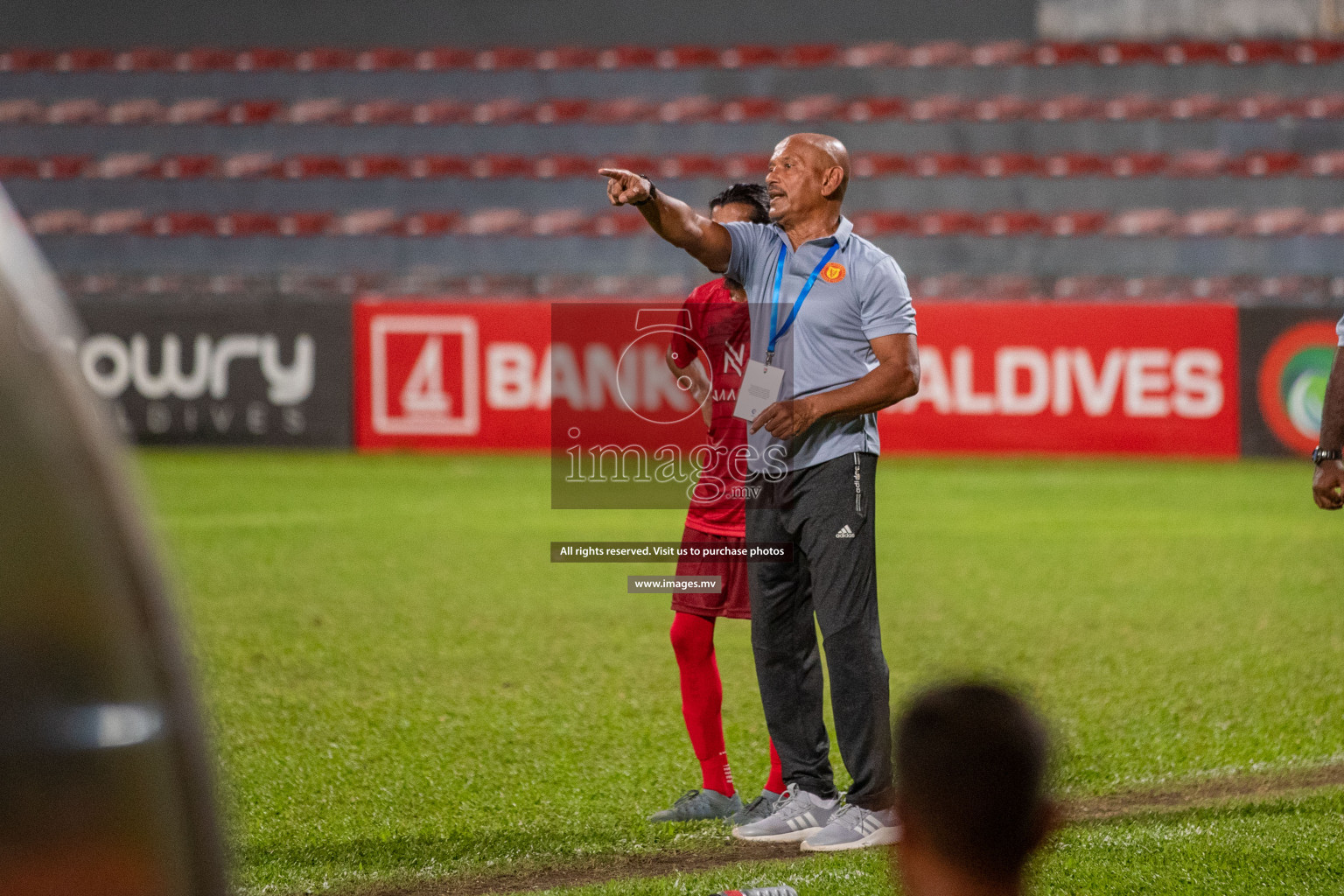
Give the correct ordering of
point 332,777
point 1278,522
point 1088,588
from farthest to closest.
Result: point 1278,522 < point 1088,588 < point 332,777

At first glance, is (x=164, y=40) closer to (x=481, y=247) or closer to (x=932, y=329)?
(x=481, y=247)

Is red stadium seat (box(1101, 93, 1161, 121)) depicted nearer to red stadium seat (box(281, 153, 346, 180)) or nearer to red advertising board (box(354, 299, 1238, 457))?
red advertising board (box(354, 299, 1238, 457))

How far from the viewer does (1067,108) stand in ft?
63.5

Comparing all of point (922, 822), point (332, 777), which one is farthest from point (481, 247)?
point (922, 822)

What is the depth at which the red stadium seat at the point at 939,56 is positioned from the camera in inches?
774

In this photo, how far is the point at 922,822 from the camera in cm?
157

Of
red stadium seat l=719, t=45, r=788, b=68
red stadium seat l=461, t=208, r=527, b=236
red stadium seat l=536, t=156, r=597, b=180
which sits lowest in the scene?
red stadium seat l=461, t=208, r=527, b=236

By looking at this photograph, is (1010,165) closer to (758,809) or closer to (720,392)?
(720,392)

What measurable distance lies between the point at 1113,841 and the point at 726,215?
6.68 ft

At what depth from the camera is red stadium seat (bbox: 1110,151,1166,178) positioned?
19016mm

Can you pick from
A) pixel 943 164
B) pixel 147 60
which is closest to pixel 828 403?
pixel 943 164

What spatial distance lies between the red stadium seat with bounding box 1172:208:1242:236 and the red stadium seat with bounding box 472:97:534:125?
8.28 meters

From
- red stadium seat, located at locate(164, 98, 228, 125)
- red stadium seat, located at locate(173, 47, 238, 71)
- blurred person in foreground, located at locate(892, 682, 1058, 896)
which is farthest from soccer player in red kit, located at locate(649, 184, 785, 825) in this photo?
red stadium seat, located at locate(173, 47, 238, 71)

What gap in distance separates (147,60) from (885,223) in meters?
10.00
